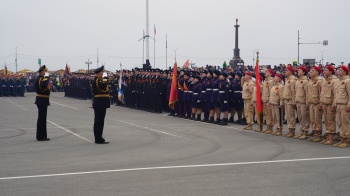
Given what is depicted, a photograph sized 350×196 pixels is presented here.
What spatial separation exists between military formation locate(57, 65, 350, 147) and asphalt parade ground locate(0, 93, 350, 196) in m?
0.77

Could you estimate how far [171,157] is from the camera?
1060 centimetres

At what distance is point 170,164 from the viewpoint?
9.71 meters

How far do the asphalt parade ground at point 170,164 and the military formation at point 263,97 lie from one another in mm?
771

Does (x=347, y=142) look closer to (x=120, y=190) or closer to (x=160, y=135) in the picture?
(x=160, y=135)

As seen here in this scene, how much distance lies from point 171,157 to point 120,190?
324 centimetres

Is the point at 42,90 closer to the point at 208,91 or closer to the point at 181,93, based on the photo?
the point at 208,91

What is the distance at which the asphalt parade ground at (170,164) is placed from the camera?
25.0ft

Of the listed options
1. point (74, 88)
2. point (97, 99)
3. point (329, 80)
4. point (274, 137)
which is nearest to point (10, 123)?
point (97, 99)

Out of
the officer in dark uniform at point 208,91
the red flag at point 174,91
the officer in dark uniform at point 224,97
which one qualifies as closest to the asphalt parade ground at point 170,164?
the officer in dark uniform at point 224,97

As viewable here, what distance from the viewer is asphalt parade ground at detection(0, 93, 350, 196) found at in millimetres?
7609

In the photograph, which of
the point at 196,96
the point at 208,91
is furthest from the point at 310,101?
the point at 196,96

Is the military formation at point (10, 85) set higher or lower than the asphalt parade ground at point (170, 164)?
higher

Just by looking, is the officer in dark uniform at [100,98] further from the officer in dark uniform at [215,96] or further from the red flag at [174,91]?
the red flag at [174,91]

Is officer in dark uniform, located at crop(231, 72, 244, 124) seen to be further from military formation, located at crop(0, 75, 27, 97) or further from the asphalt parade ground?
military formation, located at crop(0, 75, 27, 97)
